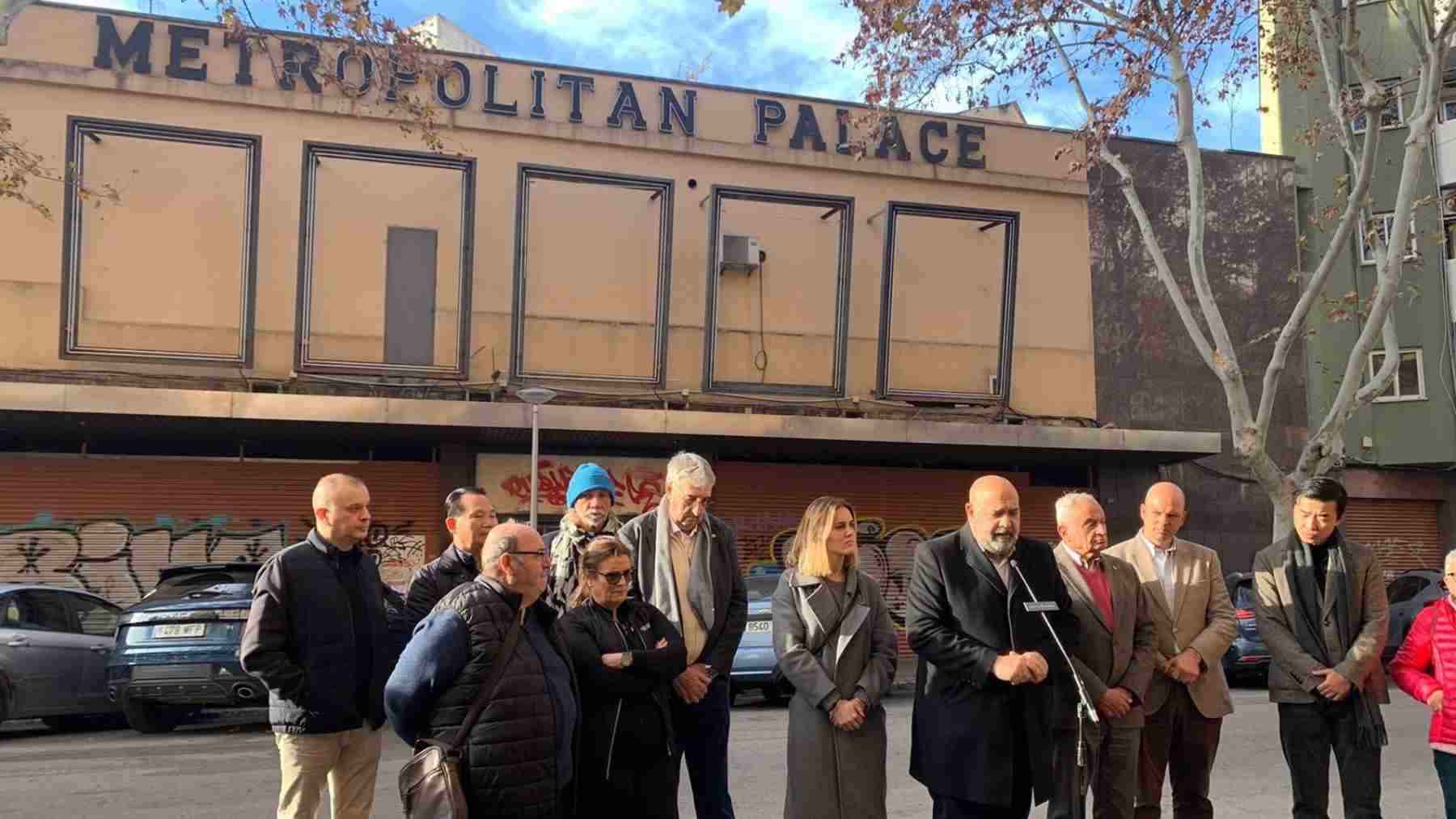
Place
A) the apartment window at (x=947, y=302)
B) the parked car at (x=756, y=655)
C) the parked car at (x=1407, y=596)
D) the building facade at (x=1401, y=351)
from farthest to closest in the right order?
the building facade at (x=1401, y=351)
the apartment window at (x=947, y=302)
the parked car at (x=1407, y=596)
the parked car at (x=756, y=655)

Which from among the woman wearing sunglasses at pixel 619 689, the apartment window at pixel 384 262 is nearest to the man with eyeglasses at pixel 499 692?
the woman wearing sunglasses at pixel 619 689

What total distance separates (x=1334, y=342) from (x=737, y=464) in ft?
39.7

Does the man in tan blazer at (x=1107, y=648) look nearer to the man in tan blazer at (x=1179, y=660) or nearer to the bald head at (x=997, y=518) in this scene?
the man in tan blazer at (x=1179, y=660)

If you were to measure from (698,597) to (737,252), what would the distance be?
14966mm

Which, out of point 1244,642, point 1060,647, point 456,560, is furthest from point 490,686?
point 1244,642

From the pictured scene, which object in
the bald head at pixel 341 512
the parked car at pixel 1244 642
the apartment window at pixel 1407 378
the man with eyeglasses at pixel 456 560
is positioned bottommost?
the parked car at pixel 1244 642

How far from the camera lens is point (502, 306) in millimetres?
19484

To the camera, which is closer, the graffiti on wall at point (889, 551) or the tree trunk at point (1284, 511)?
the tree trunk at point (1284, 511)

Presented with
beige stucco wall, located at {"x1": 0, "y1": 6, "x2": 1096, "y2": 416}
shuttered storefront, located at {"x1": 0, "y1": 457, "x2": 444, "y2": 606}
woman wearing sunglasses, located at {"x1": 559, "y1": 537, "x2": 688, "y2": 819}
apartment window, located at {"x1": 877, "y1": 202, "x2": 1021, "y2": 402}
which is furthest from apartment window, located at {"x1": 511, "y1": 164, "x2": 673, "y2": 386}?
woman wearing sunglasses, located at {"x1": 559, "y1": 537, "x2": 688, "y2": 819}

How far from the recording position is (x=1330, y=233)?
A: 24000mm

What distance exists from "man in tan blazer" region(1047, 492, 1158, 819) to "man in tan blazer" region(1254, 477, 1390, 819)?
678 millimetres

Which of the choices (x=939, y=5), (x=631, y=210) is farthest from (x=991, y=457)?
(x=939, y=5)

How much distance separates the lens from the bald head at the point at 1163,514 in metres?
6.40

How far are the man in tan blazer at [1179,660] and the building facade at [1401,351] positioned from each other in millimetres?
19517
